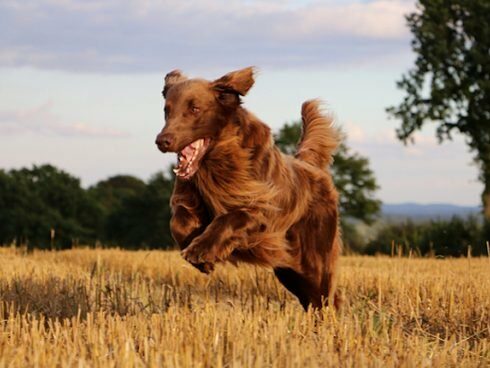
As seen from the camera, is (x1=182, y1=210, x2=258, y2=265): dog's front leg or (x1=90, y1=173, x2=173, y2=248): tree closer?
(x1=182, y1=210, x2=258, y2=265): dog's front leg

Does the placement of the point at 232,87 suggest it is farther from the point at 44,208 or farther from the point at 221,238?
the point at 44,208

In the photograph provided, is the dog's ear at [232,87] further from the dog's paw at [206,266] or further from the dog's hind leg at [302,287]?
the dog's hind leg at [302,287]

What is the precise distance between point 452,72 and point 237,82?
99.8ft

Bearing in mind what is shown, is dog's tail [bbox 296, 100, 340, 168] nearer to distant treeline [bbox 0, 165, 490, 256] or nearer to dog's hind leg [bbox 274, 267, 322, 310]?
dog's hind leg [bbox 274, 267, 322, 310]

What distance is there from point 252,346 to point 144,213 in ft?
123

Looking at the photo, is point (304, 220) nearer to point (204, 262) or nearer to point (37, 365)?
point (204, 262)

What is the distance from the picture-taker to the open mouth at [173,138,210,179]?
239 inches

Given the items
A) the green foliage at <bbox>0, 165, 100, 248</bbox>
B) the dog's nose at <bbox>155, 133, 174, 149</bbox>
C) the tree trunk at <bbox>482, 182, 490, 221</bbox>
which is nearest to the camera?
the dog's nose at <bbox>155, 133, 174, 149</bbox>

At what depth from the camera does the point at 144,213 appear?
139 feet

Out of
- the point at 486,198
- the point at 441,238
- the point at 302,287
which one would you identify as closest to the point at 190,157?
the point at 302,287

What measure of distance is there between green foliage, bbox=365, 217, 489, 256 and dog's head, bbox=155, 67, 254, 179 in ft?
45.1

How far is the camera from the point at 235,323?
583 cm

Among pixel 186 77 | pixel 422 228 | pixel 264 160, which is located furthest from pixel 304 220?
pixel 422 228

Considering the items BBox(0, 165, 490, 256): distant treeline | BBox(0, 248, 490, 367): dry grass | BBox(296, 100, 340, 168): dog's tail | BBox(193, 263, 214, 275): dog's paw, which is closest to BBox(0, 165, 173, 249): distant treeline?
BBox(0, 165, 490, 256): distant treeline
